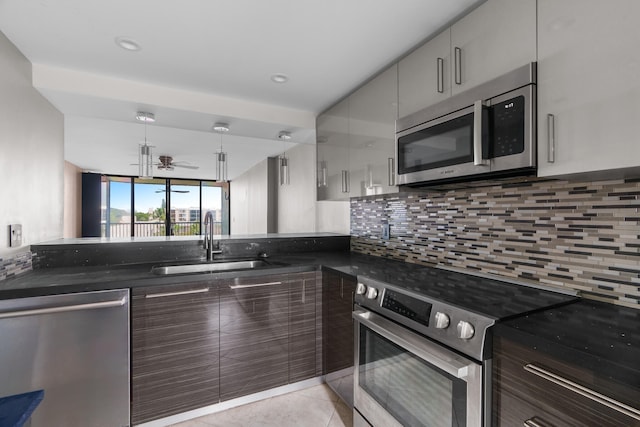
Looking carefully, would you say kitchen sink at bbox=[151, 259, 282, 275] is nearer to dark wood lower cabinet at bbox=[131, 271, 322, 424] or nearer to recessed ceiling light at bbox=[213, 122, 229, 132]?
dark wood lower cabinet at bbox=[131, 271, 322, 424]

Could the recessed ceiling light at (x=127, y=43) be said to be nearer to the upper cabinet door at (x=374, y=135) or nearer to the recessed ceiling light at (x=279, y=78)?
the recessed ceiling light at (x=279, y=78)

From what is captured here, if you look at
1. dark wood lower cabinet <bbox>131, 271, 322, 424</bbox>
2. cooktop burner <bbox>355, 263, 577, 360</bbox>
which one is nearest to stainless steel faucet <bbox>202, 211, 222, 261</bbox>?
dark wood lower cabinet <bbox>131, 271, 322, 424</bbox>

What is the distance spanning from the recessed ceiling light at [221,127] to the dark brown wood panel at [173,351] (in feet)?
5.11

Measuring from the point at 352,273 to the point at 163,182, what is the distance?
828 cm

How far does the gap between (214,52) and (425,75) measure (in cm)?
127

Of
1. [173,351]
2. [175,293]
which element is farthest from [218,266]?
[173,351]

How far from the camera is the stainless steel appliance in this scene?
1.08m

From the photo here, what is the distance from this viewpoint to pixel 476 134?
138 centimetres

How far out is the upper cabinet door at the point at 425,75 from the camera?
160 cm

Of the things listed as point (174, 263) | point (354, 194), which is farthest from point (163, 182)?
point (354, 194)

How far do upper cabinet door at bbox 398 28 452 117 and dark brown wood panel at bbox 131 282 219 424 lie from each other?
1642 millimetres

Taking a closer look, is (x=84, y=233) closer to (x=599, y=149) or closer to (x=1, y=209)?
(x=1, y=209)

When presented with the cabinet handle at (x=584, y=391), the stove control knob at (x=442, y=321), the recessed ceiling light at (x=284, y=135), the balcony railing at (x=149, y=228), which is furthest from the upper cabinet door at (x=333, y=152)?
the balcony railing at (x=149, y=228)

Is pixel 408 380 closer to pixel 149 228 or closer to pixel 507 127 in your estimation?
pixel 507 127
